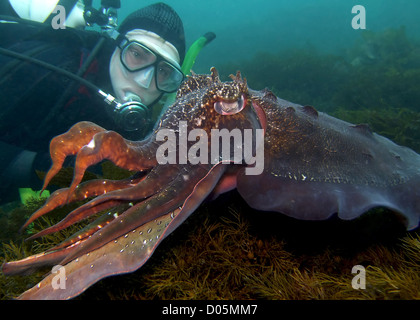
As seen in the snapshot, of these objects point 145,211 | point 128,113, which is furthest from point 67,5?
point 145,211

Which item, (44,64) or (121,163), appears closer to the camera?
(121,163)

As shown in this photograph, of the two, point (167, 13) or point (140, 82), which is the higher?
point (167, 13)

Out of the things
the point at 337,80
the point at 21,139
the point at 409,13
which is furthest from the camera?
the point at 409,13

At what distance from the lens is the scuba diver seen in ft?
16.1

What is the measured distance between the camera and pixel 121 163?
5.70ft

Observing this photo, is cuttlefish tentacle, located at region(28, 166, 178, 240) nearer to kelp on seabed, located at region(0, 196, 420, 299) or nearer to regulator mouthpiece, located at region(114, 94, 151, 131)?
kelp on seabed, located at region(0, 196, 420, 299)

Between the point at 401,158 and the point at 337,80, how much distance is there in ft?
46.0

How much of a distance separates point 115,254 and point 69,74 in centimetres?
488

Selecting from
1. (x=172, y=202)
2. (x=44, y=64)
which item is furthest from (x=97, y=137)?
(x=44, y=64)

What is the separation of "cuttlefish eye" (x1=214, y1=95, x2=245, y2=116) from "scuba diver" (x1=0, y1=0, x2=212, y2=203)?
3.34 m

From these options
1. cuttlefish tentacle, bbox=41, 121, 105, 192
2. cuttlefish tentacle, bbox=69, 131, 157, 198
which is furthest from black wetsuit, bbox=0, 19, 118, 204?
cuttlefish tentacle, bbox=69, 131, 157, 198

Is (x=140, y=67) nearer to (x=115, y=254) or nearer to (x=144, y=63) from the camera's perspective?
(x=144, y=63)

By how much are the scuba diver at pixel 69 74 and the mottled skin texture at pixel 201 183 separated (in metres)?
3.27
